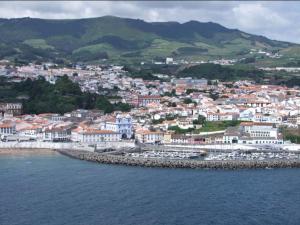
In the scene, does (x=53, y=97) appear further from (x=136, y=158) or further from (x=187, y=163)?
(x=187, y=163)

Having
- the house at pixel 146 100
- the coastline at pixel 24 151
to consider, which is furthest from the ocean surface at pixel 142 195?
the house at pixel 146 100

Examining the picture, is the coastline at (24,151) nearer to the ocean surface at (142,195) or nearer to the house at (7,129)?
the house at (7,129)

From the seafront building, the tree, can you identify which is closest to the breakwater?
the seafront building

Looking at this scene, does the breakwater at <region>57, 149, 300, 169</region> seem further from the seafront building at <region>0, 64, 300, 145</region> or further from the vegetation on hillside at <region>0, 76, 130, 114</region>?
the vegetation on hillside at <region>0, 76, 130, 114</region>

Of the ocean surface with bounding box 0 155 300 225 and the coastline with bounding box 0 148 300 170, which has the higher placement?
the coastline with bounding box 0 148 300 170

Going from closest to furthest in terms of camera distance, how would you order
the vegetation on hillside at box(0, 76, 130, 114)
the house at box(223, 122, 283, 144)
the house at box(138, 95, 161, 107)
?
1. the house at box(223, 122, 283, 144)
2. the vegetation on hillside at box(0, 76, 130, 114)
3. the house at box(138, 95, 161, 107)

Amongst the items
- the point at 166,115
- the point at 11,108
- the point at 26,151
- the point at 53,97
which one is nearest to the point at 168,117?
the point at 166,115
